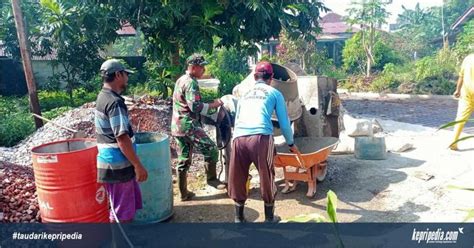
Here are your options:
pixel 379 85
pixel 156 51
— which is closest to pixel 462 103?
pixel 156 51

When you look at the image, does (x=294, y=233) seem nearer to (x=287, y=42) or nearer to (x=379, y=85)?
(x=379, y=85)

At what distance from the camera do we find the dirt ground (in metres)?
4.35

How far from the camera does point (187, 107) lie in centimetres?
470

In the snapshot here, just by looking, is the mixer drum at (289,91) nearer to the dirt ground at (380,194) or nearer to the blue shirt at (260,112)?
the blue shirt at (260,112)

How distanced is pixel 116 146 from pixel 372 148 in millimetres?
4313

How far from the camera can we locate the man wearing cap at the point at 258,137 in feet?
12.4

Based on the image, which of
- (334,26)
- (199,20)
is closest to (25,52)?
(199,20)

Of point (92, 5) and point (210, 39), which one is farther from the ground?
point (92, 5)

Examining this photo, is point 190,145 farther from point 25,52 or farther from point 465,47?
point 465,47

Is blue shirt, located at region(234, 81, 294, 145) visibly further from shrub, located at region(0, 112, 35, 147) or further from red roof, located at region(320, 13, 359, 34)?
red roof, located at region(320, 13, 359, 34)

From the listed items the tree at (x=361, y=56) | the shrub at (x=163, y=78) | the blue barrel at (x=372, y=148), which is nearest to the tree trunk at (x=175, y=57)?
the shrub at (x=163, y=78)

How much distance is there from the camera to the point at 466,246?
3.14 meters

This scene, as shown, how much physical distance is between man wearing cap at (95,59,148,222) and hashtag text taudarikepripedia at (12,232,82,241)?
38cm

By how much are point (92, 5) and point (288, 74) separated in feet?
16.2
